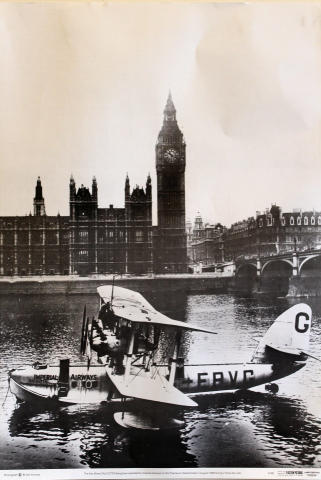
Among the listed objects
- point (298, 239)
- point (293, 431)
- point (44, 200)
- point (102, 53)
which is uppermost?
point (102, 53)

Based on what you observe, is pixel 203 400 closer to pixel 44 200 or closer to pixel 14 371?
pixel 14 371

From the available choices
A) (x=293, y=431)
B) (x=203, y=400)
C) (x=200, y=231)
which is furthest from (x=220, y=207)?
(x=293, y=431)

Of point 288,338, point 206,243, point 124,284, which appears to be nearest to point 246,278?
point 206,243

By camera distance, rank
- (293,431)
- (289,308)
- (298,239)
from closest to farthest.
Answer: (293,431) → (289,308) → (298,239)

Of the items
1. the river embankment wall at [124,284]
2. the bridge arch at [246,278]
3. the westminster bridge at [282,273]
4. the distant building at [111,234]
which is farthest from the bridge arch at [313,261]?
the distant building at [111,234]

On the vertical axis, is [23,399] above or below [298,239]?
below

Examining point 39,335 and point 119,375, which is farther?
point 39,335

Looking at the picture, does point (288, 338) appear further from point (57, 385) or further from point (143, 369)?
point (57, 385)
